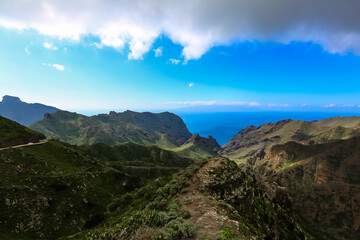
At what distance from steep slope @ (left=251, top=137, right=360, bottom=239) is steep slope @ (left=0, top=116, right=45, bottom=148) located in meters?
153

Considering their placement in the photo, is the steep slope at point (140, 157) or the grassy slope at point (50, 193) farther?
the steep slope at point (140, 157)

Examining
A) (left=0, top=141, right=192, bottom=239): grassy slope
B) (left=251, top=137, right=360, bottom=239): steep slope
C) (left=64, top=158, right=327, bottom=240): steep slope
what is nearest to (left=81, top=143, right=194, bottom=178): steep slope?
(left=0, top=141, right=192, bottom=239): grassy slope

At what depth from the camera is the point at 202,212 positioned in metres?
19.5

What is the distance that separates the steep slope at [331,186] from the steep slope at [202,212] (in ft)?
362

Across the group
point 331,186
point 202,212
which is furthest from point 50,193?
point 331,186

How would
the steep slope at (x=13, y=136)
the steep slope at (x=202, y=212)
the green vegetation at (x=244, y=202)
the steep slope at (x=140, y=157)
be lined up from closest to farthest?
the steep slope at (x=202, y=212) < the green vegetation at (x=244, y=202) < the steep slope at (x=13, y=136) < the steep slope at (x=140, y=157)

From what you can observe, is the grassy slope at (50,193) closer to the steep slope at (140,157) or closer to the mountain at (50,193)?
the mountain at (50,193)

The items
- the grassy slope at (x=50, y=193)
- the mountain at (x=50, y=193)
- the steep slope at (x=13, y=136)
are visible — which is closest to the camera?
the mountain at (x=50, y=193)

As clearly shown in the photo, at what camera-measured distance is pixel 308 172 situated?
158m

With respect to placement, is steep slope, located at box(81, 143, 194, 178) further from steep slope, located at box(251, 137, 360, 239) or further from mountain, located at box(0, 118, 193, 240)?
steep slope, located at box(251, 137, 360, 239)

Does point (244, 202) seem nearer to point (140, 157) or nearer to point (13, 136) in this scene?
point (13, 136)

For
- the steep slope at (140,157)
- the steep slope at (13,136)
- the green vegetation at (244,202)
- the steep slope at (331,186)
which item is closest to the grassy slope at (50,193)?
the steep slope at (13,136)

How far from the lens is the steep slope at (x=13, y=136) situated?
7278cm

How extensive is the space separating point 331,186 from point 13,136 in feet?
663
